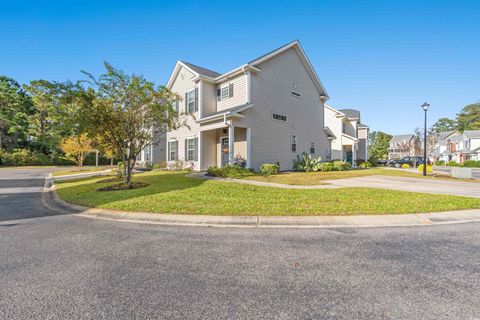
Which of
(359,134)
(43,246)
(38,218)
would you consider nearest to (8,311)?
(43,246)

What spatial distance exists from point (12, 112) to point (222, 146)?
38422 millimetres

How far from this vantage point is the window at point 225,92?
16.3 m

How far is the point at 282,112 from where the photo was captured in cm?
1734

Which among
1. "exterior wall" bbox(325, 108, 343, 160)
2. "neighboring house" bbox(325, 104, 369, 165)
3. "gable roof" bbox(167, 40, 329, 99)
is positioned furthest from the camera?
"exterior wall" bbox(325, 108, 343, 160)

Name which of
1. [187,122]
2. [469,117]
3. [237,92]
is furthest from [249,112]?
[469,117]

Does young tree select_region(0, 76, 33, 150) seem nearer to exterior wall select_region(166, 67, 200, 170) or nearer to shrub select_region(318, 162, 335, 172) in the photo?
exterior wall select_region(166, 67, 200, 170)

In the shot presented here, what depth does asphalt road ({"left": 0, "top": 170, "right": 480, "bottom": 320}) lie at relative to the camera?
7.57 ft

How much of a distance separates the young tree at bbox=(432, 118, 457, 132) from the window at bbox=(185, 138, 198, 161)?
91.8 metres

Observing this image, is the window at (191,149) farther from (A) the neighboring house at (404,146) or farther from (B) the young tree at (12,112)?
(A) the neighboring house at (404,146)

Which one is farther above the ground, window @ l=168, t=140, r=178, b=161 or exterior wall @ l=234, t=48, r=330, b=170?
exterior wall @ l=234, t=48, r=330, b=170

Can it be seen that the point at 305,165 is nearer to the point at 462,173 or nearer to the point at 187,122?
the point at 462,173

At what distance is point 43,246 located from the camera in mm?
4059

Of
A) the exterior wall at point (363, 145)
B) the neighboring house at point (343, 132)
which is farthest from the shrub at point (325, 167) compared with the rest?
the exterior wall at point (363, 145)

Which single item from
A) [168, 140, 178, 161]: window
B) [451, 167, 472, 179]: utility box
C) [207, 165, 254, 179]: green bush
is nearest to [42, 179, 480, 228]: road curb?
[207, 165, 254, 179]: green bush
